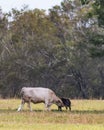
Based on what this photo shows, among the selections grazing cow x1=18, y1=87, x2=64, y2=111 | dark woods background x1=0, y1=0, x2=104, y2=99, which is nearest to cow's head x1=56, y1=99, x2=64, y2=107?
grazing cow x1=18, y1=87, x2=64, y2=111

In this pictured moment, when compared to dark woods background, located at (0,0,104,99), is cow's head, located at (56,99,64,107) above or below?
below

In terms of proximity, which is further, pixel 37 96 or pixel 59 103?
pixel 59 103

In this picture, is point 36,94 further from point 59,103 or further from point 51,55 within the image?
point 51,55

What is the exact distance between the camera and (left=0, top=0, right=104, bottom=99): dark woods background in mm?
49594

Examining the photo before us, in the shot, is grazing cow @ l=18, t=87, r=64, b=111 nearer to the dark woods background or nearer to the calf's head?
the calf's head

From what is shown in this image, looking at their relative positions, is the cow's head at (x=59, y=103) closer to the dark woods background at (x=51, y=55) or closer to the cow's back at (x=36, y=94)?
the cow's back at (x=36, y=94)

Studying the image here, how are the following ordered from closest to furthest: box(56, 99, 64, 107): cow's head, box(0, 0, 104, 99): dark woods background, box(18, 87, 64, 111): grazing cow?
1. box(18, 87, 64, 111): grazing cow
2. box(56, 99, 64, 107): cow's head
3. box(0, 0, 104, 99): dark woods background

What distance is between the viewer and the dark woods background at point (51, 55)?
4959 centimetres

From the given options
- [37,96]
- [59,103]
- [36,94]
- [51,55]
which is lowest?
[59,103]

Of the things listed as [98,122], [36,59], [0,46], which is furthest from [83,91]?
[98,122]

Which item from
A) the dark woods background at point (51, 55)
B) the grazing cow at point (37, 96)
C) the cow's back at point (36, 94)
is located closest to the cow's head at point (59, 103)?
the grazing cow at point (37, 96)

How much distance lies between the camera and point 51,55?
5069 centimetres

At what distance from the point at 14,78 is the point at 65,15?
8881mm

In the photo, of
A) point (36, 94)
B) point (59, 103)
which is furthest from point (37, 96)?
point (59, 103)
